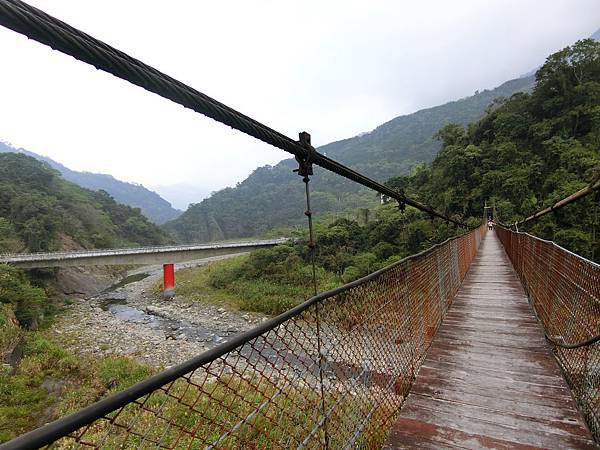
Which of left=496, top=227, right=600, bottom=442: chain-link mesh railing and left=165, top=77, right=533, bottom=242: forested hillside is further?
left=165, top=77, right=533, bottom=242: forested hillside

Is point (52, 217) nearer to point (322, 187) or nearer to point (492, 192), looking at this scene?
point (492, 192)

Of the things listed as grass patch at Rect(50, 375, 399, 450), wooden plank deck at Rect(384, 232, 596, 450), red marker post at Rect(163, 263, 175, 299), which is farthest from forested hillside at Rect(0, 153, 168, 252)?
wooden plank deck at Rect(384, 232, 596, 450)

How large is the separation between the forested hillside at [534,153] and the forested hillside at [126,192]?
112298mm

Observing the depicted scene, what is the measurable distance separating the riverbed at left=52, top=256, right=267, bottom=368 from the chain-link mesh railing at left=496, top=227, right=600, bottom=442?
8.68 meters

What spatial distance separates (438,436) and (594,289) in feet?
4.14

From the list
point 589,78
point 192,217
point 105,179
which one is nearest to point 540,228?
point 589,78

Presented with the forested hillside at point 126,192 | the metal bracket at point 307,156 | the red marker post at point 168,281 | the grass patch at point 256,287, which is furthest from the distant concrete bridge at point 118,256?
the forested hillside at point 126,192

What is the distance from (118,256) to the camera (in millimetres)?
17953

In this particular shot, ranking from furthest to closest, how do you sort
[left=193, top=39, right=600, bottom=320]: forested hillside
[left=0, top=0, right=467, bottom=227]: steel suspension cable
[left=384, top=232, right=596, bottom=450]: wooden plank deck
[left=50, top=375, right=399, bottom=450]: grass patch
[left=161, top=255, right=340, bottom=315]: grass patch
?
1. [left=161, top=255, right=340, bottom=315]: grass patch
2. [left=193, top=39, right=600, bottom=320]: forested hillside
3. [left=384, top=232, right=596, bottom=450]: wooden plank deck
4. [left=50, top=375, right=399, bottom=450]: grass patch
5. [left=0, top=0, right=467, bottom=227]: steel suspension cable

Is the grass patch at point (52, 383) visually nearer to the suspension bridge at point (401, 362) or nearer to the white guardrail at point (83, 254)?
the suspension bridge at point (401, 362)

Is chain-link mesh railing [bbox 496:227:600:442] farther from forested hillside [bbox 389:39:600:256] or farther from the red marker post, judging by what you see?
the red marker post

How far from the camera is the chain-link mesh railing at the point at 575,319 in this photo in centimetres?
179

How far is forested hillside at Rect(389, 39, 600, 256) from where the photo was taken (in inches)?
610

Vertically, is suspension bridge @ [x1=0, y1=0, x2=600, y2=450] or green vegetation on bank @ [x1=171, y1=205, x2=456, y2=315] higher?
suspension bridge @ [x1=0, y1=0, x2=600, y2=450]
